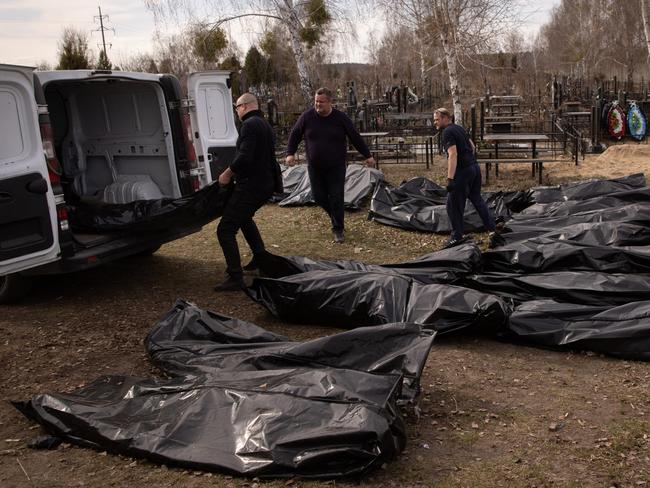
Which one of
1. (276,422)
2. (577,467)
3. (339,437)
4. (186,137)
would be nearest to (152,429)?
(276,422)

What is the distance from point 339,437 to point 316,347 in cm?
85

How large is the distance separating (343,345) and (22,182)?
292cm

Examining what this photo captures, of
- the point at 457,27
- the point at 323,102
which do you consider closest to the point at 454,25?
the point at 457,27

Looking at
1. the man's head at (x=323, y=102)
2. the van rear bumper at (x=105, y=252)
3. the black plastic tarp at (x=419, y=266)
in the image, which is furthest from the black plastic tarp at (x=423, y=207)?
the van rear bumper at (x=105, y=252)

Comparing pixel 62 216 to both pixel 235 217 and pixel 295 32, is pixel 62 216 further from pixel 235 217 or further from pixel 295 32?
pixel 295 32

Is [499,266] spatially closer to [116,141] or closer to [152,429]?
[152,429]

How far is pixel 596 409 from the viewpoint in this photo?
3625 millimetres

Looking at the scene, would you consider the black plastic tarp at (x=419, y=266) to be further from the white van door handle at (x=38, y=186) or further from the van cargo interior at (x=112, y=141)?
the white van door handle at (x=38, y=186)

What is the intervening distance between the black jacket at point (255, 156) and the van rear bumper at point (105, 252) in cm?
87

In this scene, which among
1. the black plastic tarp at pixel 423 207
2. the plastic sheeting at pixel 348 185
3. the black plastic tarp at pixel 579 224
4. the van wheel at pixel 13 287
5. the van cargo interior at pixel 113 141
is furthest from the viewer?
the plastic sheeting at pixel 348 185

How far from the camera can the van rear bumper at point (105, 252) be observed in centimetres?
550

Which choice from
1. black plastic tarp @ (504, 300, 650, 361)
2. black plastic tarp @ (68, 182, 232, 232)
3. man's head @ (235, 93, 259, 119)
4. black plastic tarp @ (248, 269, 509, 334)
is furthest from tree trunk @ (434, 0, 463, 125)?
black plastic tarp @ (504, 300, 650, 361)

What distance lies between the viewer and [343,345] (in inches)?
144

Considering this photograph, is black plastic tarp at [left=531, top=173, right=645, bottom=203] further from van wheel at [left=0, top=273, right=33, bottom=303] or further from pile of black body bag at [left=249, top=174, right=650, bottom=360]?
van wheel at [left=0, top=273, right=33, bottom=303]
